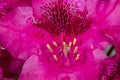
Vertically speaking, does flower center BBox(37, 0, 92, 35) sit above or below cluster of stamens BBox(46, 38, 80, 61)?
above

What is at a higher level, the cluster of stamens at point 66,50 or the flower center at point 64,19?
the flower center at point 64,19

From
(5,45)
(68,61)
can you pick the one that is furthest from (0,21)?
(68,61)

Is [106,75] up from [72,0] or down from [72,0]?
down

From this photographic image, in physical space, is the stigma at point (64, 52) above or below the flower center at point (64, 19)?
below

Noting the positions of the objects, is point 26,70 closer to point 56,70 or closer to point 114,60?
point 56,70

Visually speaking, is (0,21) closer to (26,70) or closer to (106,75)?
(26,70)
